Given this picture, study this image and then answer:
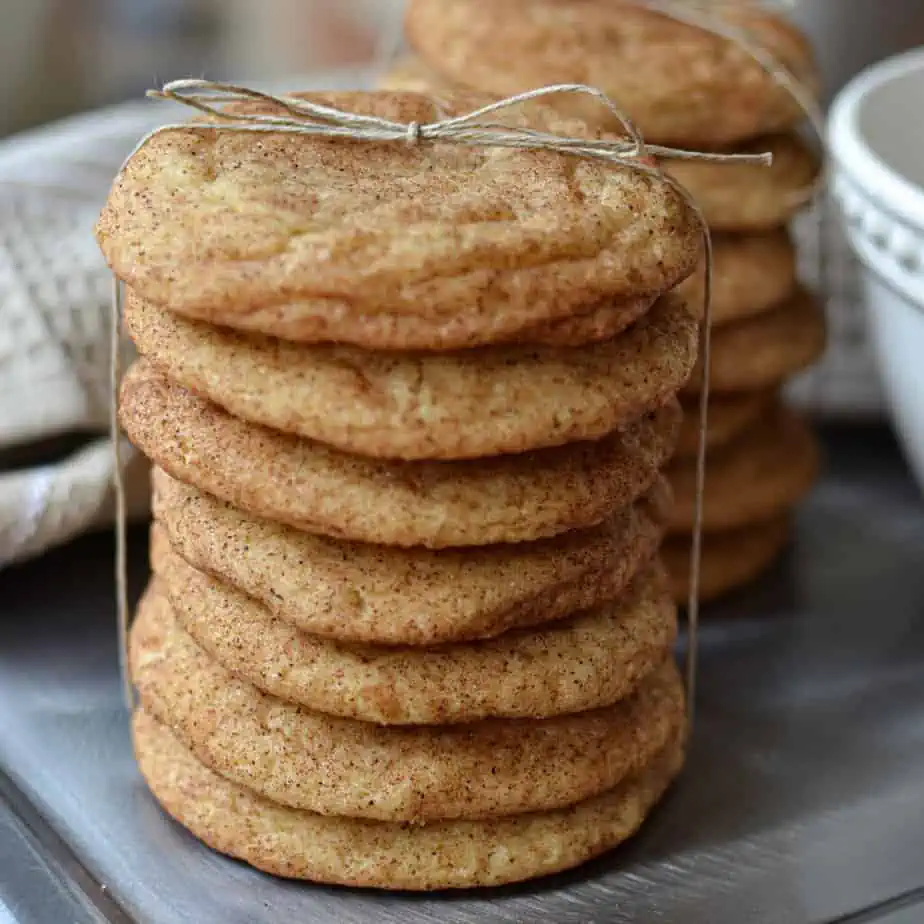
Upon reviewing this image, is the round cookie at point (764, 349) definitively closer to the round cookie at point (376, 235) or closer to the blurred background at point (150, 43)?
the round cookie at point (376, 235)

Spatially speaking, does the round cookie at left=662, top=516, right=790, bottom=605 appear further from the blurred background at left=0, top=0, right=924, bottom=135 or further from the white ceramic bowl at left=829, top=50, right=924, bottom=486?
the blurred background at left=0, top=0, right=924, bottom=135

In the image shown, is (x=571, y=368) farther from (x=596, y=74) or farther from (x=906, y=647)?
(x=906, y=647)

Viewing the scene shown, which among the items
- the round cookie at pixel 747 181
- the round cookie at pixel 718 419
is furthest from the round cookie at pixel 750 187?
the round cookie at pixel 718 419

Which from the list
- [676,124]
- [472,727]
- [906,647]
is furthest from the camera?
[906,647]

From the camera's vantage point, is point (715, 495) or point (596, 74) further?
point (715, 495)

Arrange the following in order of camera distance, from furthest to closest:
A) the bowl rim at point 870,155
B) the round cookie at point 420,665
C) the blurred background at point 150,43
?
1. the blurred background at point 150,43
2. the bowl rim at point 870,155
3. the round cookie at point 420,665

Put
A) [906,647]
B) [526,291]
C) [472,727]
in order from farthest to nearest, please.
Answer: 1. [906,647]
2. [472,727]
3. [526,291]

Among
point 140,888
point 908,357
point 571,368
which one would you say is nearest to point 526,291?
point 571,368
